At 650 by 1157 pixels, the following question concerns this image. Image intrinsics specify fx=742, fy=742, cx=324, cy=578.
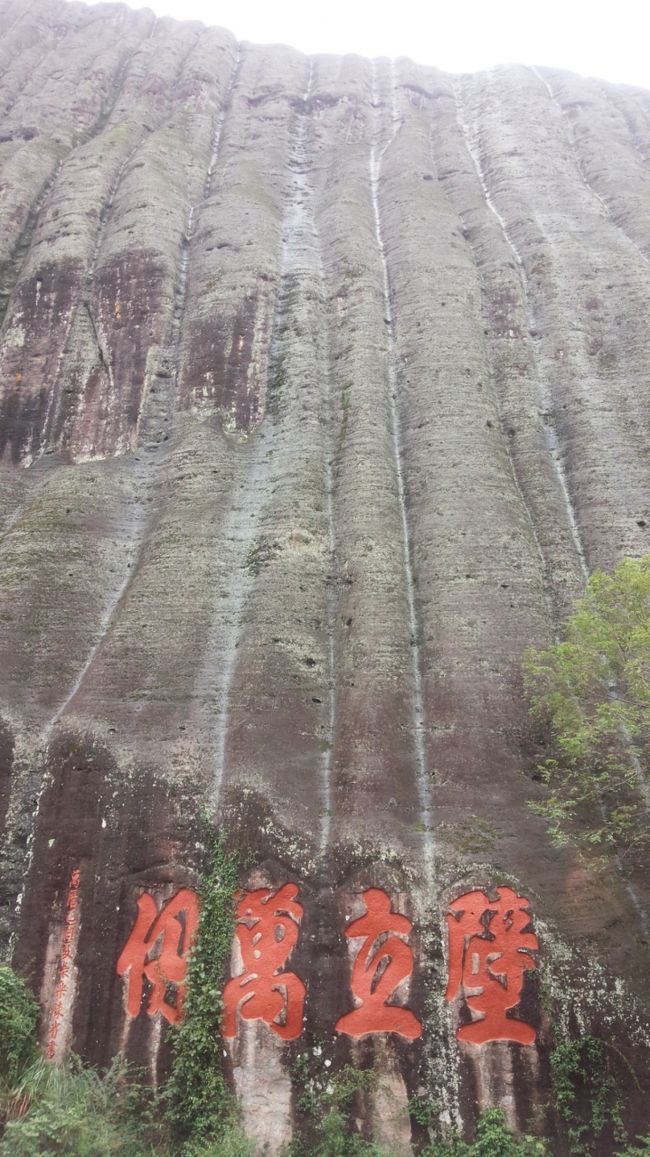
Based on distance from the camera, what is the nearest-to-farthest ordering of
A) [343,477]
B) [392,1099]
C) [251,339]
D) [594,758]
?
[392,1099], [594,758], [343,477], [251,339]

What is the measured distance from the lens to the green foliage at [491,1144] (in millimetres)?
8586

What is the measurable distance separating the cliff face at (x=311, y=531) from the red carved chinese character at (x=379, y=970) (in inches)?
6.9

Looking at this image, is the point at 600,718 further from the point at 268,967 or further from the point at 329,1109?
the point at 329,1109

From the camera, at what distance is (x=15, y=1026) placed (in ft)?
30.9

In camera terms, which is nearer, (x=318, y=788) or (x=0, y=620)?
(x=318, y=788)

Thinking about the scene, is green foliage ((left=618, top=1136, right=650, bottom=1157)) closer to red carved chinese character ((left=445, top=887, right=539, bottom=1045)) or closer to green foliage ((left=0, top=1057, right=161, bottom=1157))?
red carved chinese character ((left=445, top=887, right=539, bottom=1045))

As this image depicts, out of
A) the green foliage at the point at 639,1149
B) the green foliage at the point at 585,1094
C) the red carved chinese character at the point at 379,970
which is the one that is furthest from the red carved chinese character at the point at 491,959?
the green foliage at the point at 639,1149

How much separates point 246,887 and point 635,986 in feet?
16.9

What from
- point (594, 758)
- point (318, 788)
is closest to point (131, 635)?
point (318, 788)

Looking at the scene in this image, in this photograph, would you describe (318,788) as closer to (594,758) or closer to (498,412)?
(594,758)

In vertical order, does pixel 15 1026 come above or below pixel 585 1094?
above

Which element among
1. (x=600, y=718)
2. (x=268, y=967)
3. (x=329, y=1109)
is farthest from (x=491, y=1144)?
(x=600, y=718)

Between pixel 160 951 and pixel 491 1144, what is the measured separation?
15.2 ft

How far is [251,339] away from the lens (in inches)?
707
